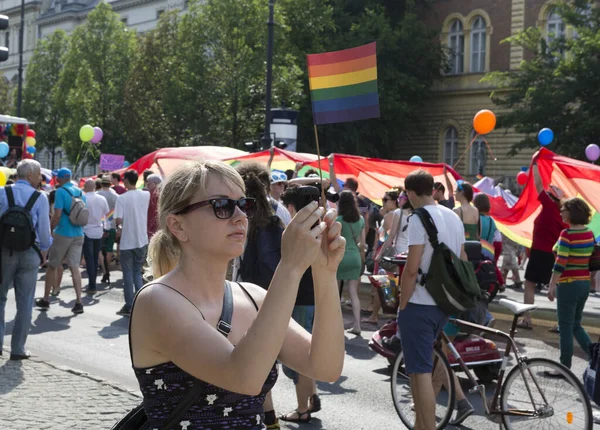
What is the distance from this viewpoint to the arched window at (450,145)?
43.7 m

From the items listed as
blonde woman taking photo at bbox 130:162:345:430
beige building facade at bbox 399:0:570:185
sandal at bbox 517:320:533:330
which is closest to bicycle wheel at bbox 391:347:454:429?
blonde woman taking photo at bbox 130:162:345:430

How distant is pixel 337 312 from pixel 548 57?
99.5ft

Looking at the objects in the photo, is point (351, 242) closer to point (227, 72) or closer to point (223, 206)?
point (223, 206)

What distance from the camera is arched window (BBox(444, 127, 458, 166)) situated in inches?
1721

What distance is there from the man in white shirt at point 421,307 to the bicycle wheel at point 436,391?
0.60 m

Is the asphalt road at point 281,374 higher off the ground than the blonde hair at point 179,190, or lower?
lower

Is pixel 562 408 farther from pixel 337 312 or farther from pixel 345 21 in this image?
pixel 345 21

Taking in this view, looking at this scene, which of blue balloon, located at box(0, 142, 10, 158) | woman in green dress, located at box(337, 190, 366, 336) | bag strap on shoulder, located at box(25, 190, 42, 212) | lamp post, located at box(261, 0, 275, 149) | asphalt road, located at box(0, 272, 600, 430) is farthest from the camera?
lamp post, located at box(261, 0, 275, 149)

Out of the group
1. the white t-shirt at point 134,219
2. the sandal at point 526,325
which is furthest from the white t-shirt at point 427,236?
the white t-shirt at point 134,219

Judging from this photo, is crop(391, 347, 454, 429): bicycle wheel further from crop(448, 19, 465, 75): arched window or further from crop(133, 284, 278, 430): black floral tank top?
crop(448, 19, 465, 75): arched window

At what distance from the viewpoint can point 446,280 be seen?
5609 millimetres

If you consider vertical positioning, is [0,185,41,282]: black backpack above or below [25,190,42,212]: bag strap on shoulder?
below

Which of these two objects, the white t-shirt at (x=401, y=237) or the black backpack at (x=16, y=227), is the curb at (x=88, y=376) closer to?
the black backpack at (x=16, y=227)

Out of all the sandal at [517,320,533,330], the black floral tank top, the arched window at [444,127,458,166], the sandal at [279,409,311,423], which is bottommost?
the sandal at [517,320,533,330]
